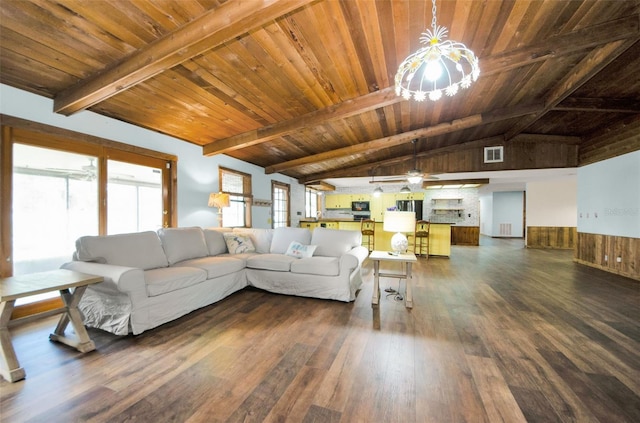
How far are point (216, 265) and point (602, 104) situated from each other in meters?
6.66

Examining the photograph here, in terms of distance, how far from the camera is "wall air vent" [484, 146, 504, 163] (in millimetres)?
6488

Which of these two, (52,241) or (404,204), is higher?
(404,204)

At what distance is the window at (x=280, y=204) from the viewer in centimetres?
742

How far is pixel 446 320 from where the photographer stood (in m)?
2.75

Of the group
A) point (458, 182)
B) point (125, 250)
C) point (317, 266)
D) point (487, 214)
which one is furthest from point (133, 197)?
point (487, 214)

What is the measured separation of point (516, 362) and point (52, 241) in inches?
192

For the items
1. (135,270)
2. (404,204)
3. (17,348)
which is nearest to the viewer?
(17,348)

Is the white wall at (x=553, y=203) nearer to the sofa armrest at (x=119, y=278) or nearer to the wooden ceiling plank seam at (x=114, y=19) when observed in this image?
the sofa armrest at (x=119, y=278)

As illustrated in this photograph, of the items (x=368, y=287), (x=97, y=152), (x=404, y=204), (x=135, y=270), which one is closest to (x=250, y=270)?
(x=135, y=270)

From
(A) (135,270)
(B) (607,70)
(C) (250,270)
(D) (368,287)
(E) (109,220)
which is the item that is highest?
(B) (607,70)

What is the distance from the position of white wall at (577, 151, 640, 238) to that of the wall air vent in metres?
1.62

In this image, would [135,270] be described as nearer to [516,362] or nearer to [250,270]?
[250,270]

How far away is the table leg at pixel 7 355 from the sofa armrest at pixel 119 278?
0.58 m

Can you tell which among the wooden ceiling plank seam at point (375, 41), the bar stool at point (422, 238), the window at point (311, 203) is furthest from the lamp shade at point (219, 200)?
the window at point (311, 203)
